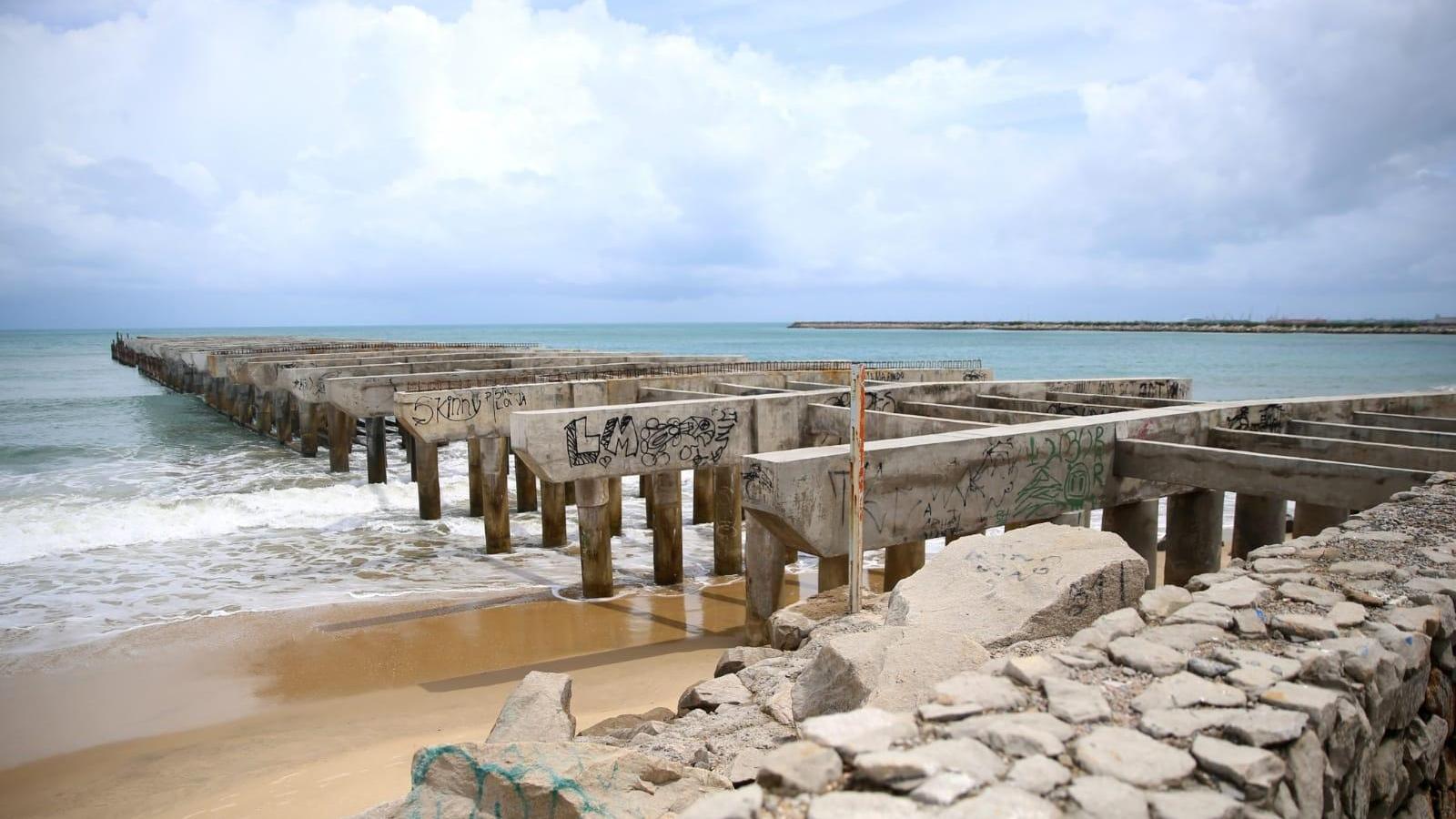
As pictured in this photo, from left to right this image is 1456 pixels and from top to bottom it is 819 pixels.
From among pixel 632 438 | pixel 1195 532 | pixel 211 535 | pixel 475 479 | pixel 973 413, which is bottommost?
pixel 211 535

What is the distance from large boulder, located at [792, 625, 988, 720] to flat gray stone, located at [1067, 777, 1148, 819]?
1.08m

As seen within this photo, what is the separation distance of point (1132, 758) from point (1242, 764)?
359 mm

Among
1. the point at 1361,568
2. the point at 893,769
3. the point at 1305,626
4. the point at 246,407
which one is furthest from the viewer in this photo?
the point at 246,407

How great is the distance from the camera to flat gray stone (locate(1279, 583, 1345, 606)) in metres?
4.57

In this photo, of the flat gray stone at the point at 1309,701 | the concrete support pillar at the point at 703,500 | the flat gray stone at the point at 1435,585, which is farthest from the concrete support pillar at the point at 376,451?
the flat gray stone at the point at 1309,701

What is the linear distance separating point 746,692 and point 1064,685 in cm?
302

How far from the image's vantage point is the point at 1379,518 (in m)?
6.25

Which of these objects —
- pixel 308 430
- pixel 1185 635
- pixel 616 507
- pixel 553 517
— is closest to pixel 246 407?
pixel 308 430

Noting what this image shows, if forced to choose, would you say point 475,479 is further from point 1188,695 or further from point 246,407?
point 246,407

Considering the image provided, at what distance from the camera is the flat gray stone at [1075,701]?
3.52 m

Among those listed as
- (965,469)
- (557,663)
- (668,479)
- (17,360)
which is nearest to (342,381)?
(668,479)

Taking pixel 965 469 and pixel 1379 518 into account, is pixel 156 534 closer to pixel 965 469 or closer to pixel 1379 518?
pixel 965 469

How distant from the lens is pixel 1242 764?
10.1 feet

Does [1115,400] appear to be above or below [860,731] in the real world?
above
